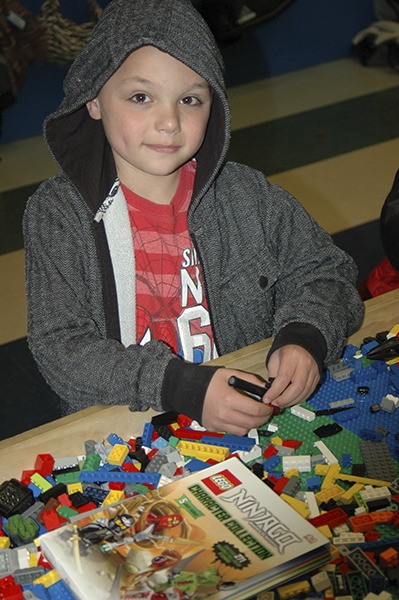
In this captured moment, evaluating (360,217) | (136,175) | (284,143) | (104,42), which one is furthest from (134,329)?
(284,143)

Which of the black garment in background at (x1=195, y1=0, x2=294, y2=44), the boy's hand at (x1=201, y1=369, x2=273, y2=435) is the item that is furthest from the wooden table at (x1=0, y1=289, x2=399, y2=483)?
the black garment in background at (x1=195, y1=0, x2=294, y2=44)

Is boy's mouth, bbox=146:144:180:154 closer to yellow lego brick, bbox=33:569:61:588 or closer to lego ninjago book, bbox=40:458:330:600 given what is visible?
A: lego ninjago book, bbox=40:458:330:600

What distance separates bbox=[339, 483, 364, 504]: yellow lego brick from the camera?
1097mm

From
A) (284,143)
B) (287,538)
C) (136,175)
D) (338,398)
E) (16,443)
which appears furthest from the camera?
(284,143)

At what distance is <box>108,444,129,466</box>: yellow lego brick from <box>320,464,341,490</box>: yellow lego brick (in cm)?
27

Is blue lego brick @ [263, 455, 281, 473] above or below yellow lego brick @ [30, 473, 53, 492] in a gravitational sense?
below

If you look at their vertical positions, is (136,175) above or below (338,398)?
above

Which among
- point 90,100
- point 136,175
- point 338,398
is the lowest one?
point 338,398

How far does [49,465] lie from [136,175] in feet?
1.75

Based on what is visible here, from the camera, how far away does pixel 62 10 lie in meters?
4.15

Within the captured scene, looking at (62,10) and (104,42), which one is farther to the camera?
(62,10)

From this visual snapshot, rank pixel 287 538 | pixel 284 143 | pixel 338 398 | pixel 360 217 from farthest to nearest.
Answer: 1. pixel 284 143
2. pixel 360 217
3. pixel 338 398
4. pixel 287 538

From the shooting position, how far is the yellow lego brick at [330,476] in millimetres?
1129

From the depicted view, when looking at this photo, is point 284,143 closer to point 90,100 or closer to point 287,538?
point 90,100
